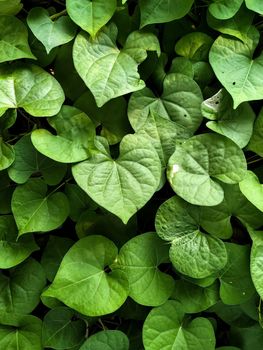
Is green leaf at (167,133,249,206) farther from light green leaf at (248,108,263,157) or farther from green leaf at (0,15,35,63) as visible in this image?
green leaf at (0,15,35,63)

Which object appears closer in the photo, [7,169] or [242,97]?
[242,97]

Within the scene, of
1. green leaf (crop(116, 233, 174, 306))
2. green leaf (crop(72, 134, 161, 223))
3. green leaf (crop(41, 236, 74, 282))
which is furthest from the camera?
green leaf (crop(41, 236, 74, 282))

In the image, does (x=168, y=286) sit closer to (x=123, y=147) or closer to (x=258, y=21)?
(x=123, y=147)

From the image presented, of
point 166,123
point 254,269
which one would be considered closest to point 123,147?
point 166,123

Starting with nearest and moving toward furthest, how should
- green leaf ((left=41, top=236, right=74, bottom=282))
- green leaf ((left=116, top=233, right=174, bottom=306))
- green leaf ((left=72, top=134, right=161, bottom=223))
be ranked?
green leaf ((left=72, top=134, right=161, bottom=223)) < green leaf ((left=116, top=233, right=174, bottom=306)) < green leaf ((left=41, top=236, right=74, bottom=282))

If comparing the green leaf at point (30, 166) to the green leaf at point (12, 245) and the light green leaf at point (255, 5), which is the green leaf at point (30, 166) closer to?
the green leaf at point (12, 245)

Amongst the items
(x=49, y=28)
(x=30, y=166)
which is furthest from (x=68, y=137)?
(x=49, y=28)

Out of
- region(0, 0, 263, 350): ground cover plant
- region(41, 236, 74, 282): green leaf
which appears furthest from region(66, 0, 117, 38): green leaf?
region(41, 236, 74, 282): green leaf
